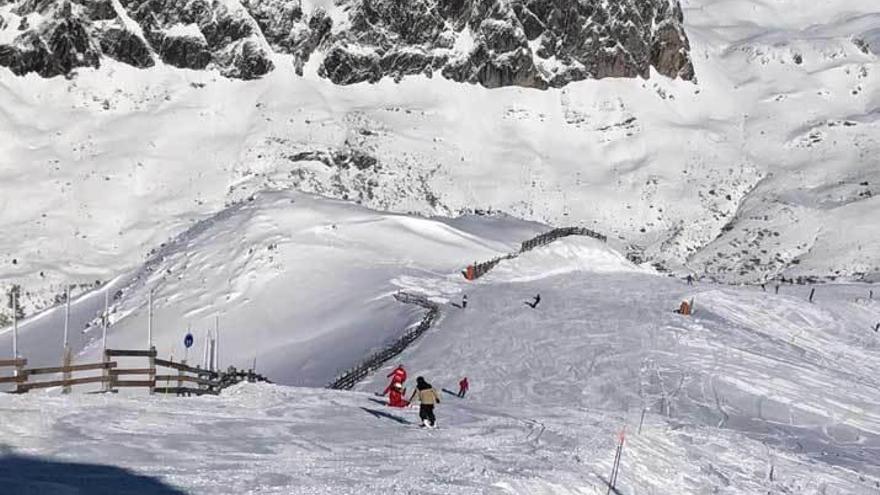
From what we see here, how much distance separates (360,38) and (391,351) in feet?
351

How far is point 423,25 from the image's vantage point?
5861 inches

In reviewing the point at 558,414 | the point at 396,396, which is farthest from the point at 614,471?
the point at 558,414

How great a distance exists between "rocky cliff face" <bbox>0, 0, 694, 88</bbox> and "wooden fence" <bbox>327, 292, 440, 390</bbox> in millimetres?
92752

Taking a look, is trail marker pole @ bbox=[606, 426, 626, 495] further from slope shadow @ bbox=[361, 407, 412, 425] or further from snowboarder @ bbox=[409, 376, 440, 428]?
slope shadow @ bbox=[361, 407, 412, 425]

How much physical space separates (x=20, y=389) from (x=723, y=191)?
112957 millimetres

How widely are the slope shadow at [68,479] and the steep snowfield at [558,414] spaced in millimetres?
195

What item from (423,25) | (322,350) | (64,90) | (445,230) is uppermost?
(423,25)

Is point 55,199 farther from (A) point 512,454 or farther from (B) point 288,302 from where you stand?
(A) point 512,454

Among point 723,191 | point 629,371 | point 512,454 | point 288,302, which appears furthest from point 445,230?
point 723,191

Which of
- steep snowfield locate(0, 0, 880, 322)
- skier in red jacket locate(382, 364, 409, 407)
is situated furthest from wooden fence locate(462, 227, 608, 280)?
steep snowfield locate(0, 0, 880, 322)

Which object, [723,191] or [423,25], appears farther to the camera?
[423,25]

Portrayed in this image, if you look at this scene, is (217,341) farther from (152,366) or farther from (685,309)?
(685,309)

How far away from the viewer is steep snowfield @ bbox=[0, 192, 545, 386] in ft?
164

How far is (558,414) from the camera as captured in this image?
31219 millimetres
